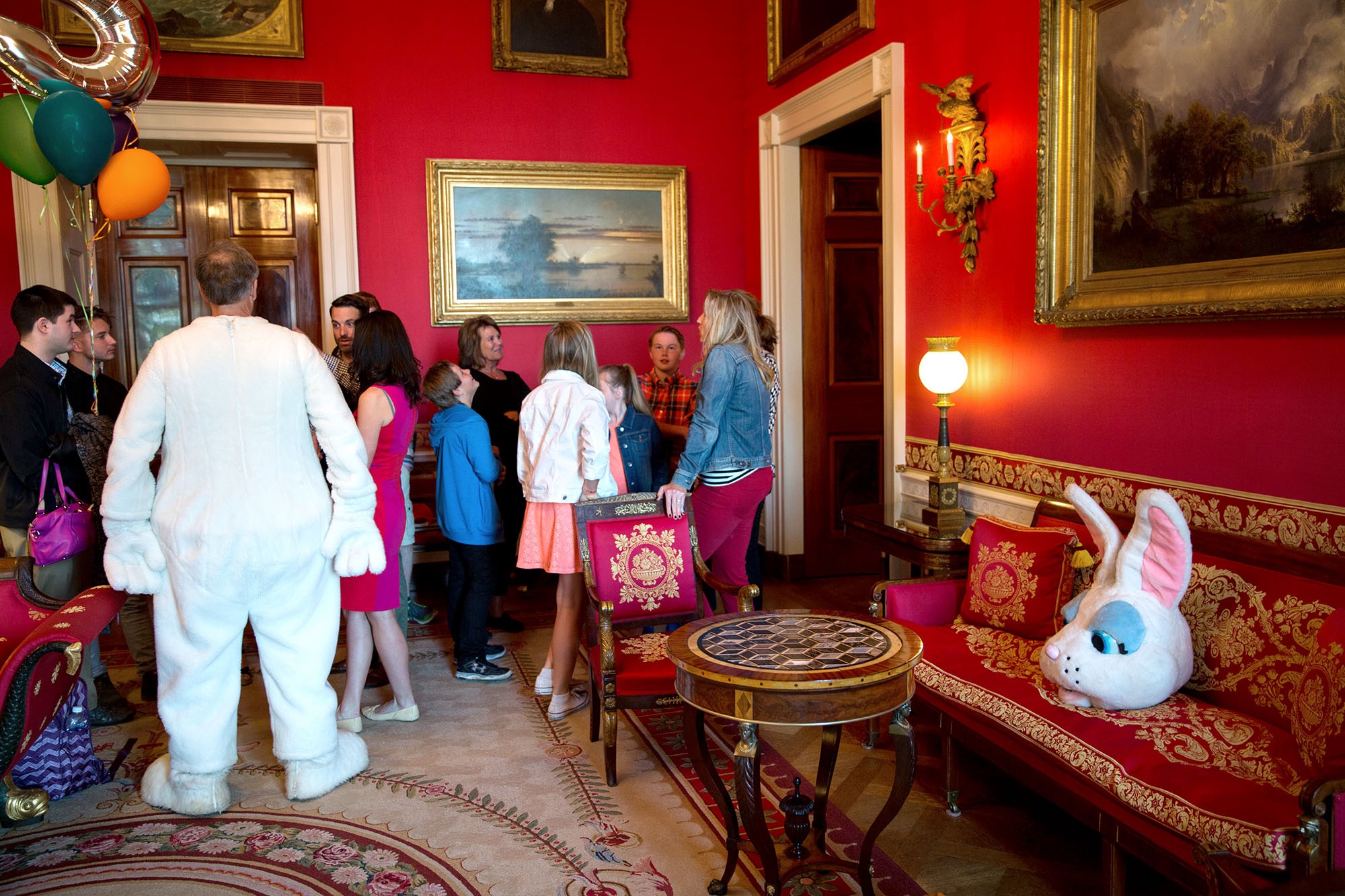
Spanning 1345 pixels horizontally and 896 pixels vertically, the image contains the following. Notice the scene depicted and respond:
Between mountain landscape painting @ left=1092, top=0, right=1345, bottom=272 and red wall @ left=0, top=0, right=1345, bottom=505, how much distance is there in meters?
0.28

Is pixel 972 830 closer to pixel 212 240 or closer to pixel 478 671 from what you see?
pixel 478 671

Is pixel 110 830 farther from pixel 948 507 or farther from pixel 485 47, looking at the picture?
pixel 485 47

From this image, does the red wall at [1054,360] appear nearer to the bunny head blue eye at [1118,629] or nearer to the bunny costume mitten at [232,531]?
the bunny head blue eye at [1118,629]

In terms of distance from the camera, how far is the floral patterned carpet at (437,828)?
277 cm

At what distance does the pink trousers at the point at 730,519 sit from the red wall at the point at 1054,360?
102cm

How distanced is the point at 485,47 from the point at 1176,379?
15.5 feet

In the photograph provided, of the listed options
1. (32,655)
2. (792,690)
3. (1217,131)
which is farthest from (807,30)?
(32,655)

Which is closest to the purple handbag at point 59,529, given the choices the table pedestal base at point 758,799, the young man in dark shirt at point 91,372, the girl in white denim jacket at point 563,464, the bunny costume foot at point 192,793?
the young man in dark shirt at point 91,372

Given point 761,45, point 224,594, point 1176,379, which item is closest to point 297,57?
point 761,45

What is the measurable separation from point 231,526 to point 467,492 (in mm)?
1373

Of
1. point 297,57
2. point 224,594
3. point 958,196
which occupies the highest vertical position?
point 297,57

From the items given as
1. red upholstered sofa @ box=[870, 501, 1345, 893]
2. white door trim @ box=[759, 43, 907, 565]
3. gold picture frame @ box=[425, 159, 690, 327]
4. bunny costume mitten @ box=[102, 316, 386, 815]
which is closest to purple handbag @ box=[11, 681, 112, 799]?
bunny costume mitten @ box=[102, 316, 386, 815]

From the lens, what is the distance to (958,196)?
4.18 m

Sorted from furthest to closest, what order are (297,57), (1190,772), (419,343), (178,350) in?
(419,343)
(297,57)
(178,350)
(1190,772)
